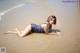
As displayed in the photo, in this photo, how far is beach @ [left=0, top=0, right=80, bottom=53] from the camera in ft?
4.15

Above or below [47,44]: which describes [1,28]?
above

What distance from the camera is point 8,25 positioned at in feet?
4.23

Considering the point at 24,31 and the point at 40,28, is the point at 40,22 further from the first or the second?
the point at 24,31

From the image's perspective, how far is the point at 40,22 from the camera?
51.1 inches

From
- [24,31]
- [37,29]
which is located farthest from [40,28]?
[24,31]

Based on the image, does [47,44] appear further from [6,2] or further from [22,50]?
[6,2]

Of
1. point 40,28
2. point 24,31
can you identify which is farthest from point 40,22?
point 24,31

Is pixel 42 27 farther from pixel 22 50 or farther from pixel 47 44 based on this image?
pixel 22 50

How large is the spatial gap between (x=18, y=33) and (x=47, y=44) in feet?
0.92

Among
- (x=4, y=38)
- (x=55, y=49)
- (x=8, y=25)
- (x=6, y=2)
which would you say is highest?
(x=6, y=2)

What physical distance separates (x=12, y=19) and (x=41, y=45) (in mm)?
356

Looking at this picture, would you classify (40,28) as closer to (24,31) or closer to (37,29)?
(37,29)

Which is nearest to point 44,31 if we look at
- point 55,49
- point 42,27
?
point 42,27

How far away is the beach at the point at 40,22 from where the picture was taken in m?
1.27
